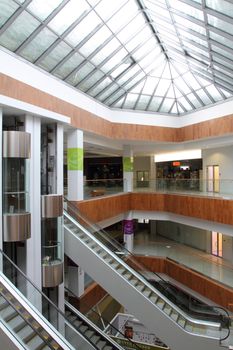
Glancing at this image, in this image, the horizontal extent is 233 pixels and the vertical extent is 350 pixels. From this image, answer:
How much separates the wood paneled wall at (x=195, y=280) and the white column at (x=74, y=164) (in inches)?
179

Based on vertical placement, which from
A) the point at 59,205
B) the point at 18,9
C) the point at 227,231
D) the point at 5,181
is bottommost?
the point at 227,231

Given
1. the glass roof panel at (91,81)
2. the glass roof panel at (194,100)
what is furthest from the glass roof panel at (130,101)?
the glass roof panel at (91,81)

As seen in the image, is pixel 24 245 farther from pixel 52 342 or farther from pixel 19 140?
pixel 52 342

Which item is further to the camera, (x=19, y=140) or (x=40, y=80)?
(x=40, y=80)

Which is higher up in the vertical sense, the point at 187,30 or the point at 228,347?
the point at 187,30

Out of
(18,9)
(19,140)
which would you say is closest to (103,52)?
(18,9)

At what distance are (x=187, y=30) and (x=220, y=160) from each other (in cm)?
1257

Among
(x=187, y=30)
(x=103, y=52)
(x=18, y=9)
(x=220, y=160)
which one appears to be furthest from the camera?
(x=220, y=160)

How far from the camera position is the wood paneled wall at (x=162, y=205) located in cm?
1620

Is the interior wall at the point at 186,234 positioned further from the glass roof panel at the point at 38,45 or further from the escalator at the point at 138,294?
the glass roof panel at the point at 38,45

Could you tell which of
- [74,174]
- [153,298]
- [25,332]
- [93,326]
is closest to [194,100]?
[74,174]

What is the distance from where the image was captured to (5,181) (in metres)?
9.50

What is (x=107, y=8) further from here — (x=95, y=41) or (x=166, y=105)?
(x=166, y=105)

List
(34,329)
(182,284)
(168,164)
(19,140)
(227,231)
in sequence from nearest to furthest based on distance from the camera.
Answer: (34,329) < (19,140) < (227,231) < (182,284) < (168,164)
